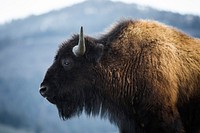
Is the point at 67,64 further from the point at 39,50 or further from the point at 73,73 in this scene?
the point at 39,50

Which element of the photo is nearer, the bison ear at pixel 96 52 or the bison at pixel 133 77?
the bison at pixel 133 77

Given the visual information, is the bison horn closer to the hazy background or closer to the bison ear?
the bison ear

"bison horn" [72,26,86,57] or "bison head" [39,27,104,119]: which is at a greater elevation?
"bison horn" [72,26,86,57]

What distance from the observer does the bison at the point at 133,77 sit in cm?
384

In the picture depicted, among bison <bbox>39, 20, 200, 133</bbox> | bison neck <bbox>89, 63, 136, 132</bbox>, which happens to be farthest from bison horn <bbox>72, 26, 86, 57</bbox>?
bison neck <bbox>89, 63, 136, 132</bbox>

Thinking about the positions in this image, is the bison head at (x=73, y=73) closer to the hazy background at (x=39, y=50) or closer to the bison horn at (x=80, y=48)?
the bison horn at (x=80, y=48)

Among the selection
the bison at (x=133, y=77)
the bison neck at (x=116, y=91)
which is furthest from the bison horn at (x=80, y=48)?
the bison neck at (x=116, y=91)

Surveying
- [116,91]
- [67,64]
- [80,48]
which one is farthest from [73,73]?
[116,91]

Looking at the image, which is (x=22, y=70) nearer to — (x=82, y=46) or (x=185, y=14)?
(x=185, y=14)

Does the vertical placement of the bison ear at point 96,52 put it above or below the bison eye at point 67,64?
above

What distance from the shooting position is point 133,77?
396 centimetres

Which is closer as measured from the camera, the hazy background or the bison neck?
the bison neck

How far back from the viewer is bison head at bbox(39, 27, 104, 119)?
408 cm

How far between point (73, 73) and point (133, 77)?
514mm
